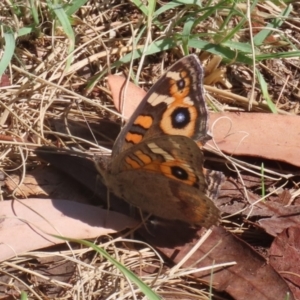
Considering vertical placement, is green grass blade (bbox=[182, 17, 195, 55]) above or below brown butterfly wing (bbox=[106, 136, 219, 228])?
above

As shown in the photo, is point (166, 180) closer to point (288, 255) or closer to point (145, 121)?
point (145, 121)

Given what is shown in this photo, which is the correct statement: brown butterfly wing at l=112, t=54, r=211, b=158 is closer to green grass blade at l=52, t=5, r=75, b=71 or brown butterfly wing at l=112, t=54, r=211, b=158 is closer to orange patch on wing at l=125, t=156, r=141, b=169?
orange patch on wing at l=125, t=156, r=141, b=169

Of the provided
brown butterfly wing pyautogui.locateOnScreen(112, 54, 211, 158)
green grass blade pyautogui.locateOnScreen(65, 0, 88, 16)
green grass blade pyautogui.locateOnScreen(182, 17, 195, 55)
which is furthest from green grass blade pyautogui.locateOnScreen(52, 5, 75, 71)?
brown butterfly wing pyautogui.locateOnScreen(112, 54, 211, 158)

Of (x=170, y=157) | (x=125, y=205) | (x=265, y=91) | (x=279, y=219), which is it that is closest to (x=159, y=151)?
(x=170, y=157)

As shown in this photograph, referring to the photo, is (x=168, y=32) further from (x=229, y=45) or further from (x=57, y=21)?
(x=57, y=21)

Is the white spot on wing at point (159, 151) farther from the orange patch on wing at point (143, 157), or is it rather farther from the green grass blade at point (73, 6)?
the green grass blade at point (73, 6)

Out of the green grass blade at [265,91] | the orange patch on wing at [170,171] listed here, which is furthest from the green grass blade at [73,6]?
the orange patch on wing at [170,171]

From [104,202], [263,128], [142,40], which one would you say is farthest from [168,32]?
[104,202]
